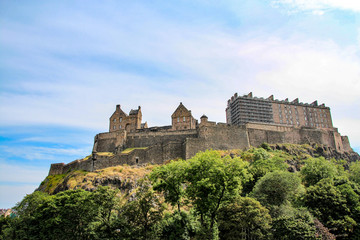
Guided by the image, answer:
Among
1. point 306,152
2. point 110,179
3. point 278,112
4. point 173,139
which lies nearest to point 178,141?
point 173,139

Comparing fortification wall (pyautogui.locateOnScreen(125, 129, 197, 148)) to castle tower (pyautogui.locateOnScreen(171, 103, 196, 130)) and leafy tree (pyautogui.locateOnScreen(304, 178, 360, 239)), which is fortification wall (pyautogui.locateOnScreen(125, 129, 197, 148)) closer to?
castle tower (pyautogui.locateOnScreen(171, 103, 196, 130))

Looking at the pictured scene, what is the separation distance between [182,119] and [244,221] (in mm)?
44339

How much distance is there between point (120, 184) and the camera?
169 feet

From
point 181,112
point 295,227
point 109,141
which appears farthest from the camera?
point 181,112

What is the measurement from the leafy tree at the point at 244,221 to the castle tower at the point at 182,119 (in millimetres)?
40778

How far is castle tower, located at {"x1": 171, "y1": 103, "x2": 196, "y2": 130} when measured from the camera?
7225 centimetres

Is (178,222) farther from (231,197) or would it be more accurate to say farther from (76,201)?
(76,201)

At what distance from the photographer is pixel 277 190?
1554 inches

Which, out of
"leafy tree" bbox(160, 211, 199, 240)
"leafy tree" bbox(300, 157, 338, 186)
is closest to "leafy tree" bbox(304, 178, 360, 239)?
"leafy tree" bbox(300, 157, 338, 186)

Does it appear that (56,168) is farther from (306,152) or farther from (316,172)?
(306,152)

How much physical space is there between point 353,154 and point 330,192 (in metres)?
64.9

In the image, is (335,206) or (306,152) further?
(306,152)

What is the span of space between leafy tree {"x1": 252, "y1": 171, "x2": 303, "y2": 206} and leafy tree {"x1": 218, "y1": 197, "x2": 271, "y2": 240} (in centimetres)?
717

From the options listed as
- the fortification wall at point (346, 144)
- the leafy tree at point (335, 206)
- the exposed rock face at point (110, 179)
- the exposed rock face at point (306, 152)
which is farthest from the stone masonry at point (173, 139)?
the leafy tree at point (335, 206)
